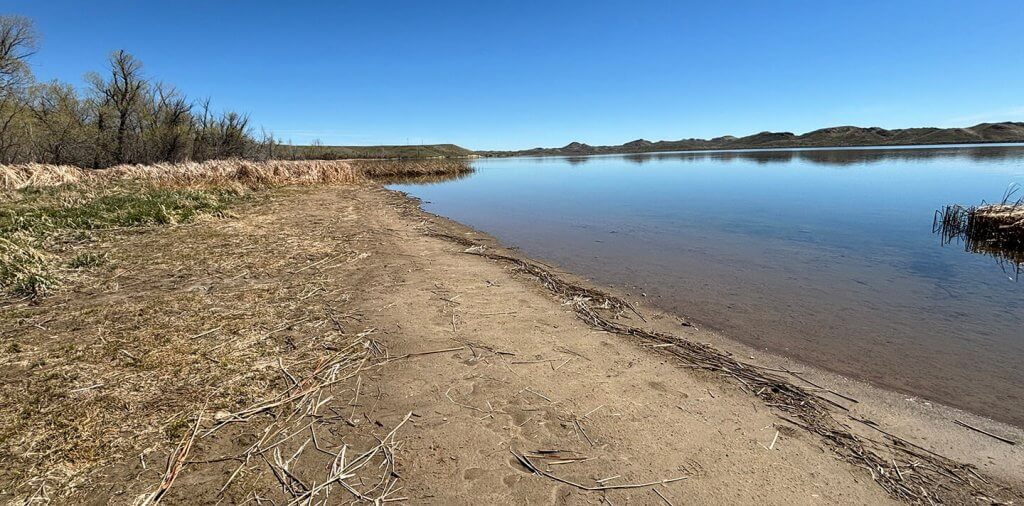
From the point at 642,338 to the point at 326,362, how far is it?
10.9ft

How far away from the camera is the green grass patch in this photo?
5.49m

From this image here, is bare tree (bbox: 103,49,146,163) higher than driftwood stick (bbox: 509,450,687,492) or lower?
higher

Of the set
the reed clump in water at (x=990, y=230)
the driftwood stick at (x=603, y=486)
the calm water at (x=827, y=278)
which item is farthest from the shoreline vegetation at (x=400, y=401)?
the reed clump in water at (x=990, y=230)

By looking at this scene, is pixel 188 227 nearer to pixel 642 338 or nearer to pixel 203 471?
pixel 203 471

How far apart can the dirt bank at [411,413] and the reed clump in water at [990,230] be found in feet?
33.4

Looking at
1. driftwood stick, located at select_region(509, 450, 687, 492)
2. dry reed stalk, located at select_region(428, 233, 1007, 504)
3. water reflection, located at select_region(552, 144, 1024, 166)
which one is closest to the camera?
driftwood stick, located at select_region(509, 450, 687, 492)

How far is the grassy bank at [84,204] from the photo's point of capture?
236 inches

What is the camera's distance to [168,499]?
2244 millimetres

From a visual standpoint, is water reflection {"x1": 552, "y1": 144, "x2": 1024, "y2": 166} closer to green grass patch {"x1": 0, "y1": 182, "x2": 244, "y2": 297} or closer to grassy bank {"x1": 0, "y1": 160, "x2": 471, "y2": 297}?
grassy bank {"x1": 0, "y1": 160, "x2": 471, "y2": 297}

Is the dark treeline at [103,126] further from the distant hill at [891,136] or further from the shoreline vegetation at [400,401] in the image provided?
the distant hill at [891,136]

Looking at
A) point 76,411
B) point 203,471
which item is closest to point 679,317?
point 203,471

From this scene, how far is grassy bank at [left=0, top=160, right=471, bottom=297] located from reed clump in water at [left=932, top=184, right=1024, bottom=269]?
699 inches

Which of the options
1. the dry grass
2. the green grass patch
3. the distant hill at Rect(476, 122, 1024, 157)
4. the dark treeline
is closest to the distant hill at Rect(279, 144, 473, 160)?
the dark treeline

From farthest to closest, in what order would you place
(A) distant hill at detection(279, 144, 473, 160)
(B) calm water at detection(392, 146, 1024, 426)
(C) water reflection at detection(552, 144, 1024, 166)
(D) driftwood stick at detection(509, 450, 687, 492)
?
(A) distant hill at detection(279, 144, 473, 160)
(C) water reflection at detection(552, 144, 1024, 166)
(B) calm water at detection(392, 146, 1024, 426)
(D) driftwood stick at detection(509, 450, 687, 492)
